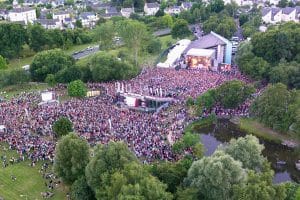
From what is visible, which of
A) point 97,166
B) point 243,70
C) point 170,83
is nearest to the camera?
point 97,166

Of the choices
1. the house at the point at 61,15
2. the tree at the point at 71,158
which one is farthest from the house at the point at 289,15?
the tree at the point at 71,158

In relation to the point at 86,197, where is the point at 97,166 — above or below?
above

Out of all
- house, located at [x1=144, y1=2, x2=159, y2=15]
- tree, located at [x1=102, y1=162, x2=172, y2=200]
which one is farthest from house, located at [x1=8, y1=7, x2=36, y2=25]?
tree, located at [x1=102, y1=162, x2=172, y2=200]

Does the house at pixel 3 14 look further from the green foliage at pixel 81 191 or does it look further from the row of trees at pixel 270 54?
the green foliage at pixel 81 191

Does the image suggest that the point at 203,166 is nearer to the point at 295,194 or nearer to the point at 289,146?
the point at 295,194

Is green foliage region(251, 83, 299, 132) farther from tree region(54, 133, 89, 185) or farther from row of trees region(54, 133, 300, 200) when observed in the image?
tree region(54, 133, 89, 185)

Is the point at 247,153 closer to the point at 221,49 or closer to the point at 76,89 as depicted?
the point at 76,89

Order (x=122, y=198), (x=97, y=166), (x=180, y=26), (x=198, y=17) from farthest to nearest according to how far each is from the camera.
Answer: (x=198, y=17)
(x=180, y=26)
(x=97, y=166)
(x=122, y=198)

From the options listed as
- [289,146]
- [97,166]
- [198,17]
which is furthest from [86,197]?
[198,17]
